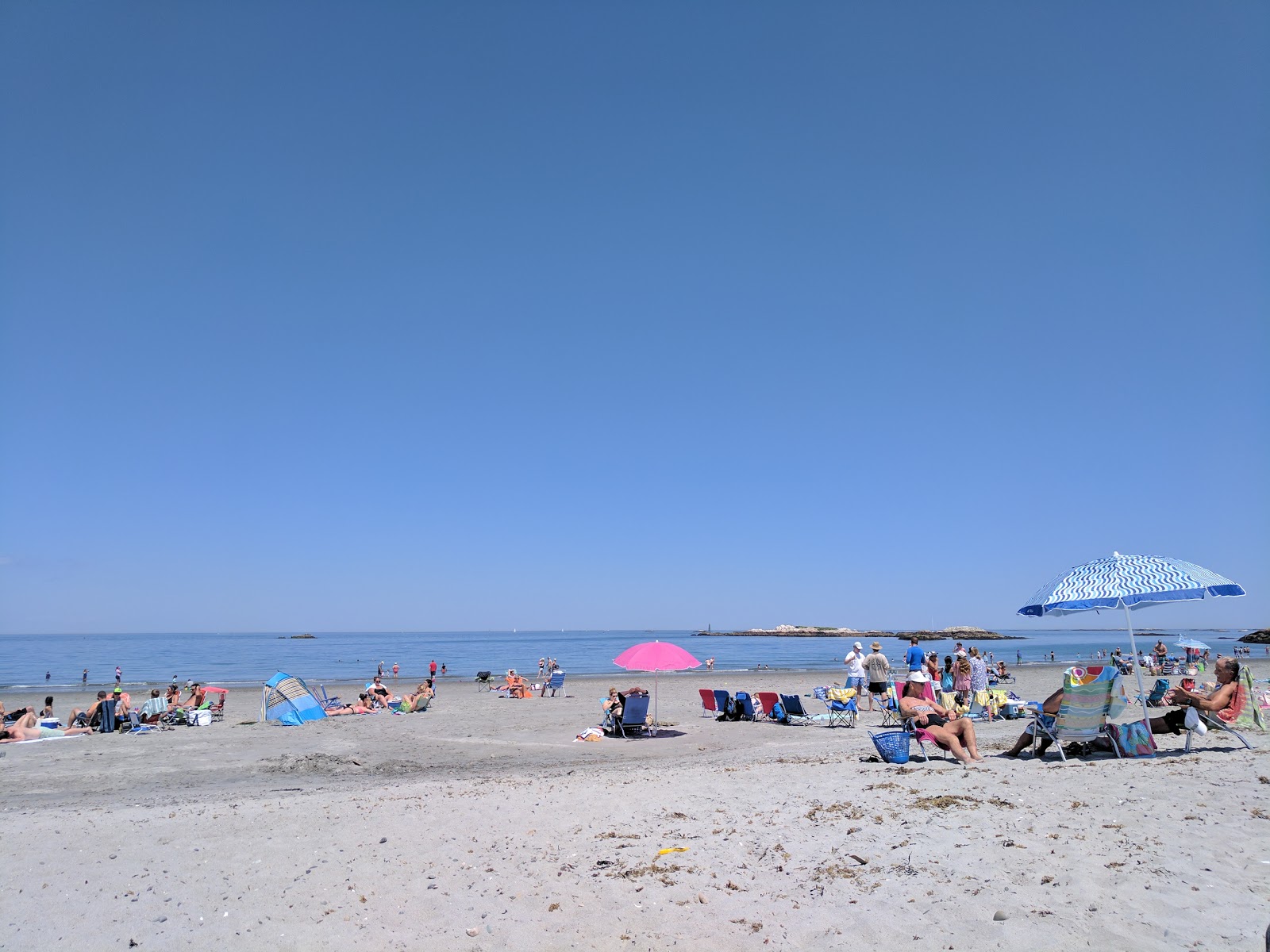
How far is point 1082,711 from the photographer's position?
860 centimetres

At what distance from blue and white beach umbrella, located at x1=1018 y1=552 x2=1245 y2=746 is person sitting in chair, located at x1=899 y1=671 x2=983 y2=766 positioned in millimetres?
1624

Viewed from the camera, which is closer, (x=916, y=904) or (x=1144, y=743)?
(x=916, y=904)

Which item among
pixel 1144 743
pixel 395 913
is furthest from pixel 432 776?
pixel 1144 743

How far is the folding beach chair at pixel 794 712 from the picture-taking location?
→ 50.7ft

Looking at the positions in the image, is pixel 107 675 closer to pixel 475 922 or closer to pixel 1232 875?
pixel 475 922

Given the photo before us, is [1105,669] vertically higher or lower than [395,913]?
higher

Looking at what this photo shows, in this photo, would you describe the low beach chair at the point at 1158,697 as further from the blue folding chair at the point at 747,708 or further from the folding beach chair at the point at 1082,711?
the folding beach chair at the point at 1082,711

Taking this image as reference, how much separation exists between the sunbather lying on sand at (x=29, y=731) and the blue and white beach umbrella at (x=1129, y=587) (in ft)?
56.5

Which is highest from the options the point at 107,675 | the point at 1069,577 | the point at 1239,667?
the point at 1069,577

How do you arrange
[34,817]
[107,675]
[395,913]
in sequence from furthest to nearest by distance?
[107,675] < [34,817] < [395,913]

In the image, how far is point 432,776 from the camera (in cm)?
1059

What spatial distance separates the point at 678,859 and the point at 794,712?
10.6 m

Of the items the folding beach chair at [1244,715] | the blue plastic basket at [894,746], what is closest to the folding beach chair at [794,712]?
the blue plastic basket at [894,746]

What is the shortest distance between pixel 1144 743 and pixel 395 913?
786 cm
